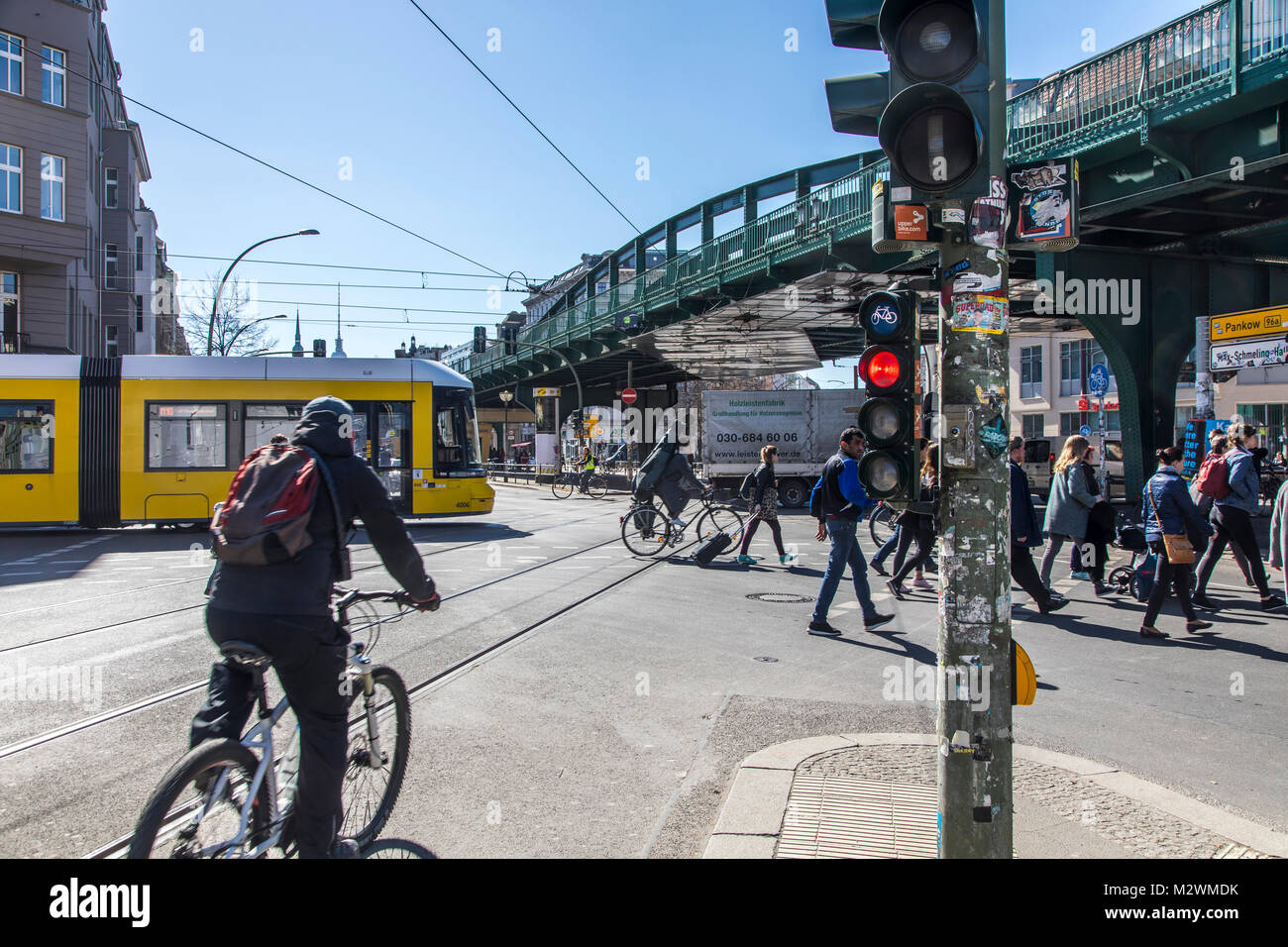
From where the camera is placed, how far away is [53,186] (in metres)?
28.1

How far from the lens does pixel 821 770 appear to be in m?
4.43

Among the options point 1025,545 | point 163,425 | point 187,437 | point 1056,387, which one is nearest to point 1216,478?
point 1025,545

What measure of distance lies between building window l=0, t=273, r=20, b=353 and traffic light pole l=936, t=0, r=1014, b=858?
31667mm

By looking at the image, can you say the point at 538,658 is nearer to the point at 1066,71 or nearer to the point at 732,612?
the point at 732,612

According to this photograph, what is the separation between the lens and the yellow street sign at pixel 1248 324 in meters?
14.7

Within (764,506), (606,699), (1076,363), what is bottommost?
(606,699)

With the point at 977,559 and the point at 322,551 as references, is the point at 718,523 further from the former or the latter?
the point at 322,551

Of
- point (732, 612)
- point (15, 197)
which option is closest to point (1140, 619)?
point (732, 612)

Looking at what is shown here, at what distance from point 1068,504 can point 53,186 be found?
31.0m

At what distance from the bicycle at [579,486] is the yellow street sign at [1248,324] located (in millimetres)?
18908

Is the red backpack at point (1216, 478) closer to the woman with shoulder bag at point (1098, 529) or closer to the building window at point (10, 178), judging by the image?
the woman with shoulder bag at point (1098, 529)

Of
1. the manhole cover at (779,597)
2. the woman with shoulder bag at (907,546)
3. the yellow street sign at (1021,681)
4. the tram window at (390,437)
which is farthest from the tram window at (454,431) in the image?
the yellow street sign at (1021,681)

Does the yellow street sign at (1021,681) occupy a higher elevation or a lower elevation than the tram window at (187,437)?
lower
